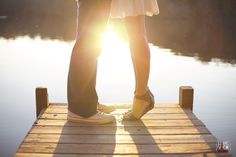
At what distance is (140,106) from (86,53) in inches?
28.8

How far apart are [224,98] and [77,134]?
782cm

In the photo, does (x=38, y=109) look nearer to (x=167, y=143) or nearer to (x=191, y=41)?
(x=167, y=143)

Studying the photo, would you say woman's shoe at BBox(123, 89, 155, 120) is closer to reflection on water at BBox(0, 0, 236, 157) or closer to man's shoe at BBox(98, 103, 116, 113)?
man's shoe at BBox(98, 103, 116, 113)

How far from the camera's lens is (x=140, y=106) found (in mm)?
4398

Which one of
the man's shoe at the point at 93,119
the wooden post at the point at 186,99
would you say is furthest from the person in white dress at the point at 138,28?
the wooden post at the point at 186,99

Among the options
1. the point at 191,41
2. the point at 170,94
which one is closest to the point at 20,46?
the point at 191,41

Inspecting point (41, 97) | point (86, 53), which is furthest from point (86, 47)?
point (41, 97)

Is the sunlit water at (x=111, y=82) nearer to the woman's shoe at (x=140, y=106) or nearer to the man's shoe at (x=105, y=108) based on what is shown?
the man's shoe at (x=105, y=108)

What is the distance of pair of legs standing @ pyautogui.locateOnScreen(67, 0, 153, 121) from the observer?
409cm

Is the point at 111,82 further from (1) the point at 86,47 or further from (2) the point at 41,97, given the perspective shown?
(1) the point at 86,47

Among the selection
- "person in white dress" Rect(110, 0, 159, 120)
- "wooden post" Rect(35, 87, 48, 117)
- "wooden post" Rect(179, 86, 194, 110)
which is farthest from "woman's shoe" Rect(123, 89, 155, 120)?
"wooden post" Rect(35, 87, 48, 117)

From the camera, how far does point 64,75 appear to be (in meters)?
13.5

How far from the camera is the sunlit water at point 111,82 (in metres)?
9.98

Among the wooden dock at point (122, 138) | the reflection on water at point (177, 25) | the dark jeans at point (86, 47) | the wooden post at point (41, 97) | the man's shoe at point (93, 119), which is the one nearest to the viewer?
the wooden dock at point (122, 138)
